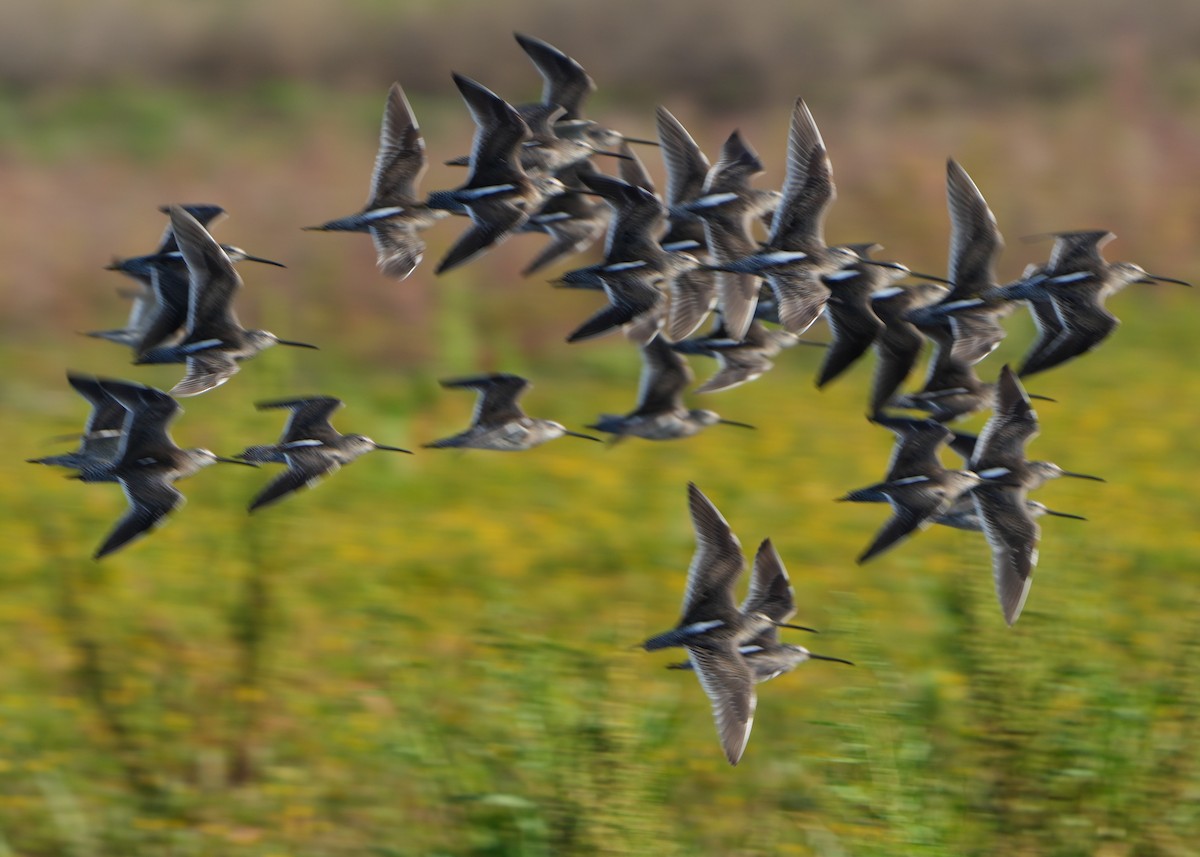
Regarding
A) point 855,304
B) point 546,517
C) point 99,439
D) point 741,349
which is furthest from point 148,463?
point 546,517

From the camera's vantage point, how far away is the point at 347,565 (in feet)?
26.9

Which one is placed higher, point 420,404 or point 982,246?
point 982,246

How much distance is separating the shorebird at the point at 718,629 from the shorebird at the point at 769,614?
2.1 inches

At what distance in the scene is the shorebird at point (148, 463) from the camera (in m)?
2.81

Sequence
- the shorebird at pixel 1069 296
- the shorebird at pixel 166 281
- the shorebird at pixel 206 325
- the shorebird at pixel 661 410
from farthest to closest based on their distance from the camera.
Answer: the shorebird at pixel 661 410 → the shorebird at pixel 166 281 → the shorebird at pixel 1069 296 → the shorebird at pixel 206 325

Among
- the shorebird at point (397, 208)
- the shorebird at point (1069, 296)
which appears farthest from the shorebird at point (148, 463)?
the shorebird at point (1069, 296)

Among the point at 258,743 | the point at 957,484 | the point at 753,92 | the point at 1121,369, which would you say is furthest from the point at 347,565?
the point at 753,92

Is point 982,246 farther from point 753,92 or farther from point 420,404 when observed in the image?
point 753,92

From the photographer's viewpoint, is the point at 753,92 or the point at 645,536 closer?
the point at 645,536

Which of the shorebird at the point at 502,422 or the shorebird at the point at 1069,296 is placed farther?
the shorebird at the point at 502,422

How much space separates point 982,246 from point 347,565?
574cm

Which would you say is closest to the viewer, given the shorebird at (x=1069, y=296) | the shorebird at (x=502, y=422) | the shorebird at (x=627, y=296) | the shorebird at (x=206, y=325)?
the shorebird at (x=206, y=325)

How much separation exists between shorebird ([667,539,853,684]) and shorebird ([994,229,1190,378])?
2.67 feet

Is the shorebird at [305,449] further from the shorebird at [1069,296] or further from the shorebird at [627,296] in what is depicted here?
the shorebird at [1069,296]
